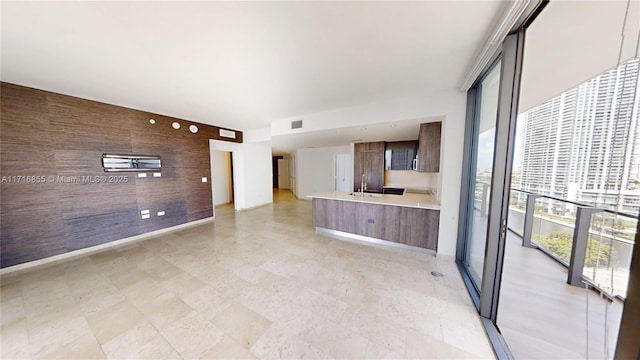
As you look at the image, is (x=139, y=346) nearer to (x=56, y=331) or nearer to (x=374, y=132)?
(x=56, y=331)

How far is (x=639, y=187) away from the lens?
2.99ft

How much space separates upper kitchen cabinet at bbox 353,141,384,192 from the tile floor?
9.08ft

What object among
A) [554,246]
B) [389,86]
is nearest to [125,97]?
[389,86]

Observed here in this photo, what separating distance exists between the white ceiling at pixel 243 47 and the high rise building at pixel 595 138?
35.7 inches

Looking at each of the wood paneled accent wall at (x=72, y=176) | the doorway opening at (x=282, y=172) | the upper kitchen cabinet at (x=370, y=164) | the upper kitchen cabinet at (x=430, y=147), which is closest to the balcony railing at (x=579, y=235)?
the upper kitchen cabinet at (x=430, y=147)

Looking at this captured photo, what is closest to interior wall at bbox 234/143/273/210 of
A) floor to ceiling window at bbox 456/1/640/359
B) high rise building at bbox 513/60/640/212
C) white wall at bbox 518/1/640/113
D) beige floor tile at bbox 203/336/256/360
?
beige floor tile at bbox 203/336/256/360

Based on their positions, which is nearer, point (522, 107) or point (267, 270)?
point (522, 107)

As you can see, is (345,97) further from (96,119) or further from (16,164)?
(16,164)

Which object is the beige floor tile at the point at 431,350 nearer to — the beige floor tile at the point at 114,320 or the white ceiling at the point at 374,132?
the beige floor tile at the point at 114,320

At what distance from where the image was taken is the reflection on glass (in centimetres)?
224

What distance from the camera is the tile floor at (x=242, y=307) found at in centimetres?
158

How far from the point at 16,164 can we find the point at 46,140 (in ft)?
1.55

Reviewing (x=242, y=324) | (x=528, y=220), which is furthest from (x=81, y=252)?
(x=528, y=220)

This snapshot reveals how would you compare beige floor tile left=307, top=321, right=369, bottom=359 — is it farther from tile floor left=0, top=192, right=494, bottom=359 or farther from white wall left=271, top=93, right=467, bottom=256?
white wall left=271, top=93, right=467, bottom=256
